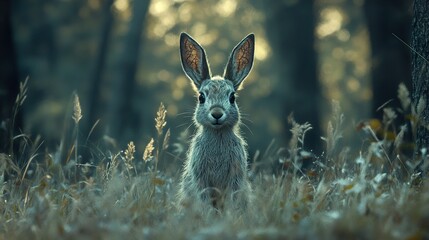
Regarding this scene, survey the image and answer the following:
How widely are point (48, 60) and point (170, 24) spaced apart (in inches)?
298

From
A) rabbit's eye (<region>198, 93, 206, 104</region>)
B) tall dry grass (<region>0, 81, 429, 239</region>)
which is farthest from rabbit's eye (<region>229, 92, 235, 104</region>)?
tall dry grass (<region>0, 81, 429, 239</region>)

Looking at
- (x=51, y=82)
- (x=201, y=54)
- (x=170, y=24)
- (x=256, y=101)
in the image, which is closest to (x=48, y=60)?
(x=51, y=82)

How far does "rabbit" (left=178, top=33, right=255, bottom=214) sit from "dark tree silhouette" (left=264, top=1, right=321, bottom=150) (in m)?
13.1

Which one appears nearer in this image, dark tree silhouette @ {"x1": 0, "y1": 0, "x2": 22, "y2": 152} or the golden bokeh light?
A: dark tree silhouette @ {"x1": 0, "y1": 0, "x2": 22, "y2": 152}

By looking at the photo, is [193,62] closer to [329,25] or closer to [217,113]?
[217,113]

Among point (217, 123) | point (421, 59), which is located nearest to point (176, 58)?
point (217, 123)

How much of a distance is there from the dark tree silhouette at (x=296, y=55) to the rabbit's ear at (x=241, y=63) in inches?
512

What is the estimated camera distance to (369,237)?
4395mm

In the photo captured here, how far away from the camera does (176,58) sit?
1662 inches

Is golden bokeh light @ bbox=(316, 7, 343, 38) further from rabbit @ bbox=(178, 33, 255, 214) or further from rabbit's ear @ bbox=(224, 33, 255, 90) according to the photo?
rabbit @ bbox=(178, 33, 255, 214)

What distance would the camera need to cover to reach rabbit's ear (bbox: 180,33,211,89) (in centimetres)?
860

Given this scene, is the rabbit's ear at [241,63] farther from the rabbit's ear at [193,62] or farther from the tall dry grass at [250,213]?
the tall dry grass at [250,213]

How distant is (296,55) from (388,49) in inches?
248

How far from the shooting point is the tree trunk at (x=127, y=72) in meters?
24.4
